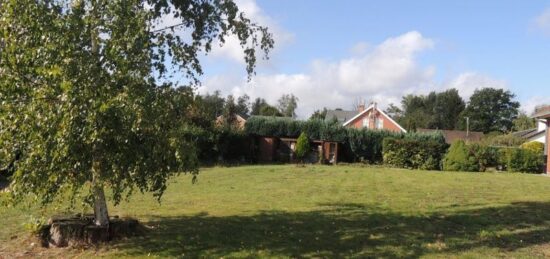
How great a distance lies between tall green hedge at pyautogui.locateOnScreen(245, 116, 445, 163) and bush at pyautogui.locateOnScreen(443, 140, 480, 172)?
4.60m

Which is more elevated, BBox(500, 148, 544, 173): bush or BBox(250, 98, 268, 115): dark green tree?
BBox(250, 98, 268, 115): dark green tree

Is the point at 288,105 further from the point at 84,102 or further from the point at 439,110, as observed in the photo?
the point at 84,102

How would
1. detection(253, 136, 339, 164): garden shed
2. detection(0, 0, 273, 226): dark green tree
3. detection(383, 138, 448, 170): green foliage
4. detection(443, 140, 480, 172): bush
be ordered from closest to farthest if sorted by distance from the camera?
detection(0, 0, 273, 226): dark green tree < detection(443, 140, 480, 172): bush < detection(383, 138, 448, 170): green foliage < detection(253, 136, 339, 164): garden shed

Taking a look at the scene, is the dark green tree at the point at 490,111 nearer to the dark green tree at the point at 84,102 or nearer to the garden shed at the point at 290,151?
the garden shed at the point at 290,151

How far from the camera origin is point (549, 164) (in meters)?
26.2

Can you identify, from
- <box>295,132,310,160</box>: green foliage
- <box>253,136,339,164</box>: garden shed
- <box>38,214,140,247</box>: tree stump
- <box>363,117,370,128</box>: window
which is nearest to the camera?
<box>38,214,140,247</box>: tree stump

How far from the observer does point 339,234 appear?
7953 millimetres

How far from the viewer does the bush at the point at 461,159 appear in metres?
25.9

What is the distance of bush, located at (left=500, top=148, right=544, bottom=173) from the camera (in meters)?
26.5

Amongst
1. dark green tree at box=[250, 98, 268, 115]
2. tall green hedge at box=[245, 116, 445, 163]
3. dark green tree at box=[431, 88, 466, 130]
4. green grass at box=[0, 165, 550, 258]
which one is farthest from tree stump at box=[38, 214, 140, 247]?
dark green tree at box=[431, 88, 466, 130]

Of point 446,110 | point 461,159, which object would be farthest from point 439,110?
point 461,159

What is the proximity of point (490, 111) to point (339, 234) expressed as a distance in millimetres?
93851

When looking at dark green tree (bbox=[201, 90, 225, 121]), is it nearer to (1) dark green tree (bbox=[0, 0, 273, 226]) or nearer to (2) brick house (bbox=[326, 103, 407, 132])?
(1) dark green tree (bbox=[0, 0, 273, 226])

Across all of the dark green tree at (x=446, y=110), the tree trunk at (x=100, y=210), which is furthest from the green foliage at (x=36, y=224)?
the dark green tree at (x=446, y=110)
